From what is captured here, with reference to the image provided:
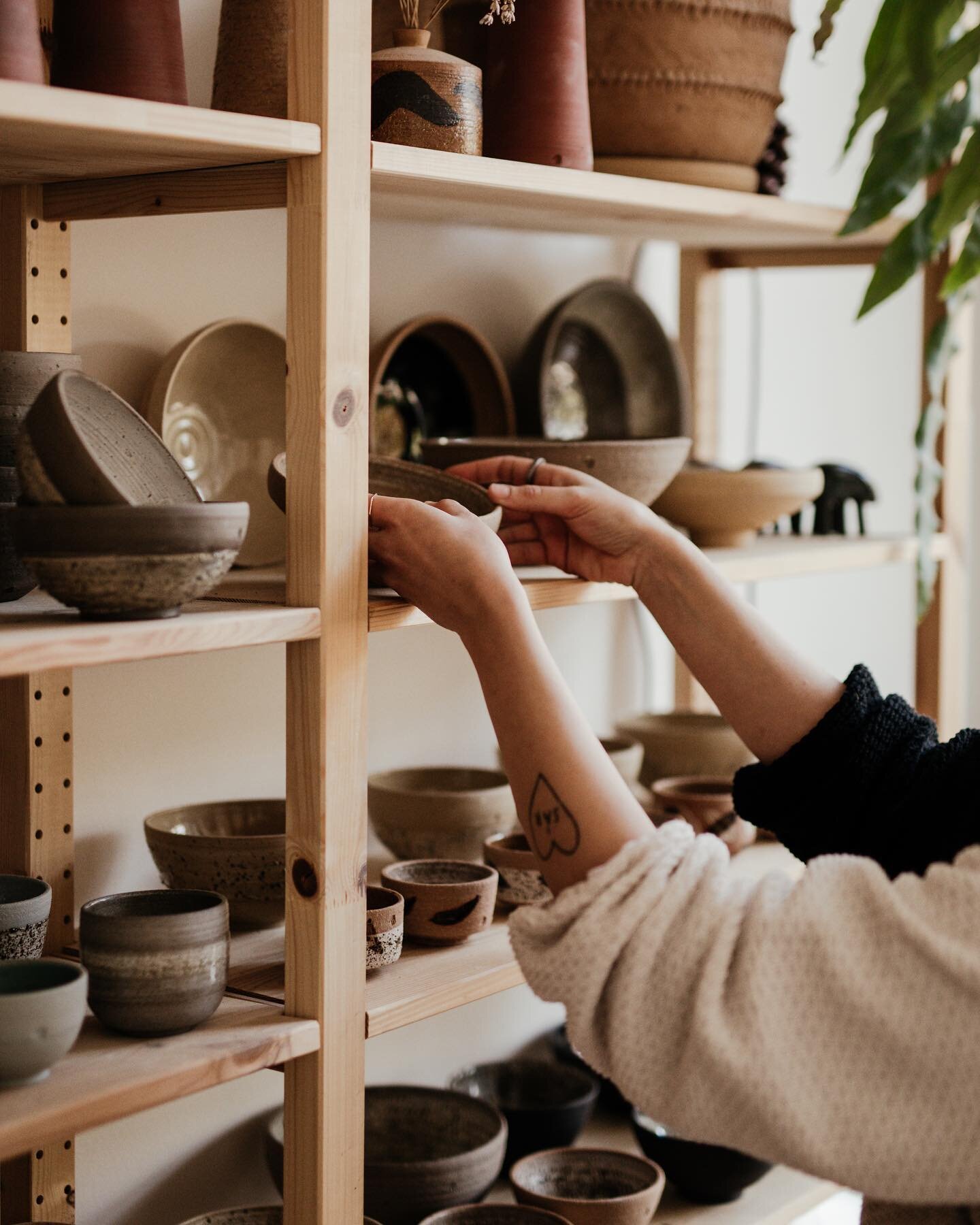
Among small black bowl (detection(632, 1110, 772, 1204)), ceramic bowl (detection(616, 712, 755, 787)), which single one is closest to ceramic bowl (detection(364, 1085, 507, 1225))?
small black bowl (detection(632, 1110, 772, 1204))

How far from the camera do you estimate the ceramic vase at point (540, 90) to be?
1554 mm

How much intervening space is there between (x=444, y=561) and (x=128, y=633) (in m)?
0.29

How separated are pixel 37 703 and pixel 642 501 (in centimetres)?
70

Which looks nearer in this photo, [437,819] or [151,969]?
[151,969]

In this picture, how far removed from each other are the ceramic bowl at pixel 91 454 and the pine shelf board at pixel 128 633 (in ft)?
0.29

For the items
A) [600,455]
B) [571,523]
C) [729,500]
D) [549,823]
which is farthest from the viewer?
[729,500]

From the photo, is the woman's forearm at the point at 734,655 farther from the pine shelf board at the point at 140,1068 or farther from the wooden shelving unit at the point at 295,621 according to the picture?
the pine shelf board at the point at 140,1068

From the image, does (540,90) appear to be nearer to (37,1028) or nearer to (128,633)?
(128,633)

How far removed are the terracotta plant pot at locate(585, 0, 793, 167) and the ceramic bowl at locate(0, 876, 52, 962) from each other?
1.09m

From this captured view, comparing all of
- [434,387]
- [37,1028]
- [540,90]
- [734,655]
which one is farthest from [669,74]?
[37,1028]

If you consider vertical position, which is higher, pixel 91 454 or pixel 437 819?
pixel 91 454

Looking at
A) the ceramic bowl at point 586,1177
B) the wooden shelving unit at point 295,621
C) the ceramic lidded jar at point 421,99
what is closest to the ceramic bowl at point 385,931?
the wooden shelving unit at point 295,621

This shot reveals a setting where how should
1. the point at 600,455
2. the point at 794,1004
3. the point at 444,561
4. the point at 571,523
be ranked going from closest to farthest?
the point at 794,1004 < the point at 444,561 < the point at 571,523 < the point at 600,455

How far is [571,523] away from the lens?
1.50m
